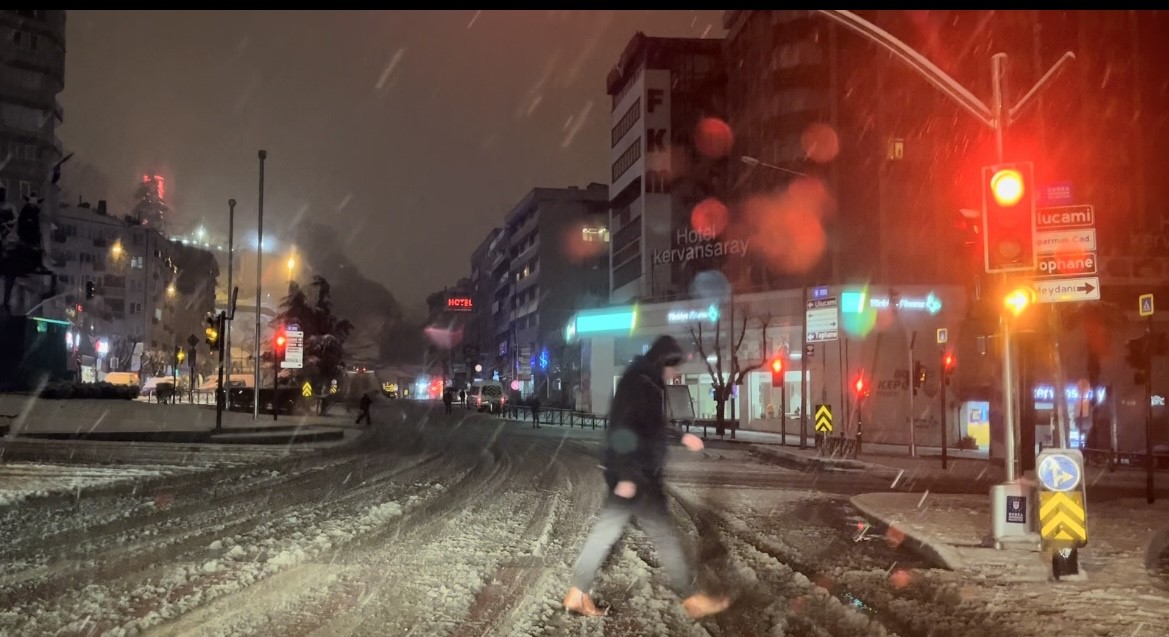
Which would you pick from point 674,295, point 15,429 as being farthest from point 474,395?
point 15,429

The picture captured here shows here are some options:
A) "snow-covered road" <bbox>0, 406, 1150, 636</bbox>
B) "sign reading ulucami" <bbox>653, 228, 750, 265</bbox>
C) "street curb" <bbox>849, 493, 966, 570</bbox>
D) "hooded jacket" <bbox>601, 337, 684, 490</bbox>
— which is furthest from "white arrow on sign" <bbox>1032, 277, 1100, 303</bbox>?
"sign reading ulucami" <bbox>653, 228, 750, 265</bbox>

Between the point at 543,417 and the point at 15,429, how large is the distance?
110 ft

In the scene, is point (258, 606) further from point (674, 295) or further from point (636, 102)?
point (636, 102)

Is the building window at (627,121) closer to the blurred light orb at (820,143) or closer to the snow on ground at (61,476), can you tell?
the blurred light orb at (820,143)

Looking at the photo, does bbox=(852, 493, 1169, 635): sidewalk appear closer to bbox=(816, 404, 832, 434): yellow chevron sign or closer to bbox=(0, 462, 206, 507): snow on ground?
bbox=(0, 462, 206, 507): snow on ground

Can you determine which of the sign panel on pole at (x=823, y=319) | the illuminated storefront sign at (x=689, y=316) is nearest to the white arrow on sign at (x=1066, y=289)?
the sign panel on pole at (x=823, y=319)

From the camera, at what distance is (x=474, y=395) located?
69.6 meters

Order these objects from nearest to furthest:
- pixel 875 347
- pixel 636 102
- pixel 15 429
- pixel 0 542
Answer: pixel 0 542 < pixel 15 429 < pixel 875 347 < pixel 636 102

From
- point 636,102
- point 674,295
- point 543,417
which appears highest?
point 636,102

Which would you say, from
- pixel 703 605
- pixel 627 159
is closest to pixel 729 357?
pixel 627 159

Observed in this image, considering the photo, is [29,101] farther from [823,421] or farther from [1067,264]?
[1067,264]

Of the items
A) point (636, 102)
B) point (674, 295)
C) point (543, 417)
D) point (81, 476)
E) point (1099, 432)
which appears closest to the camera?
point (81, 476)

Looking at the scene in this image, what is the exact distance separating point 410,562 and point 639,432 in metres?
3.42

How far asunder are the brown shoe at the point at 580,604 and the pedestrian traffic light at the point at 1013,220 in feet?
18.6
